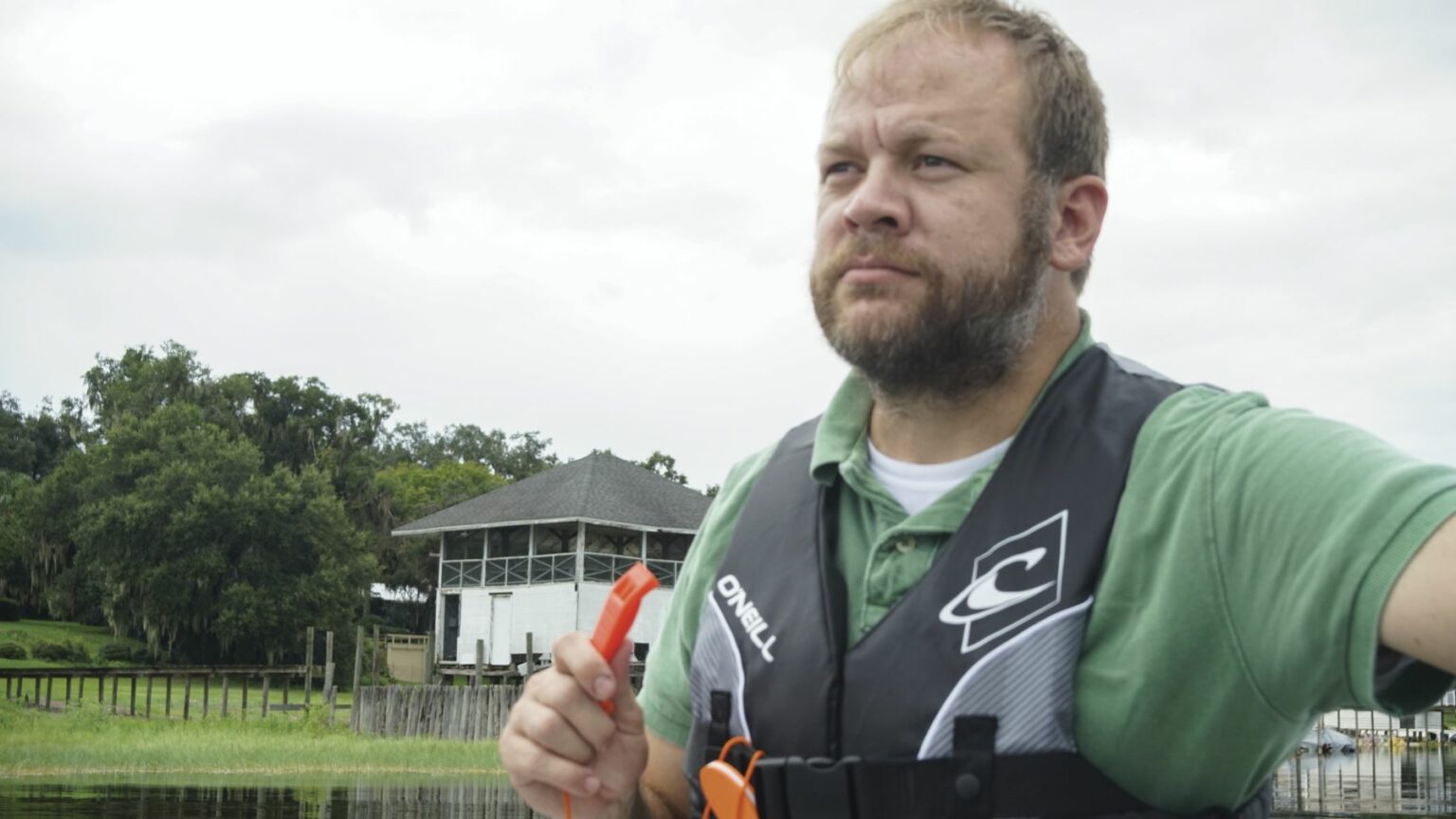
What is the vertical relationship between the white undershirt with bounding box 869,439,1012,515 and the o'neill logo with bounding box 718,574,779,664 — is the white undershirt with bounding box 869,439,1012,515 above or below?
above

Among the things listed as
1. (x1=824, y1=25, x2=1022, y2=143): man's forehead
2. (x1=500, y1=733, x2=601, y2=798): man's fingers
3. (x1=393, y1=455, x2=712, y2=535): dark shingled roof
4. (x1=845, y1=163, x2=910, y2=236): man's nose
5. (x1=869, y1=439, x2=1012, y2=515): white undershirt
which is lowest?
(x1=500, y1=733, x2=601, y2=798): man's fingers

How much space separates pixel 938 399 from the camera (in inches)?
86.7

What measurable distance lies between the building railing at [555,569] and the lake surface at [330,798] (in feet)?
57.4

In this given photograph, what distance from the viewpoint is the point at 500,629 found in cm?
4219

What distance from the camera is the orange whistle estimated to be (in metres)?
1.95

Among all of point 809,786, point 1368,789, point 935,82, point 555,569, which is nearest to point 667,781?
point 809,786

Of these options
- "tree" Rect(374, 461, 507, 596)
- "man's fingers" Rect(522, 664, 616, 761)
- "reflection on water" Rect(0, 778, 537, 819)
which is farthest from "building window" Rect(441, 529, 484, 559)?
"man's fingers" Rect(522, 664, 616, 761)

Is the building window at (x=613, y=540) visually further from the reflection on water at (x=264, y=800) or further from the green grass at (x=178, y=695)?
the reflection on water at (x=264, y=800)

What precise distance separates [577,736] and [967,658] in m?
0.56

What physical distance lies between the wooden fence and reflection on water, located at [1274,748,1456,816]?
1340 cm

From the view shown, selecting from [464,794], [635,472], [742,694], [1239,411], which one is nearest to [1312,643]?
[1239,411]

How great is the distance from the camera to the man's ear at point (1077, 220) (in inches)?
88.3

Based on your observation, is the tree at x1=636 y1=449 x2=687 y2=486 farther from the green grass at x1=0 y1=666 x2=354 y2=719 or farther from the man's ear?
the man's ear

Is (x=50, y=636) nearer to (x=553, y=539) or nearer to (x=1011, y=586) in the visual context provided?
(x=553, y=539)
